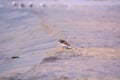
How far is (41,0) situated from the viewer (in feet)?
84.0

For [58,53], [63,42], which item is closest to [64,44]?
[63,42]

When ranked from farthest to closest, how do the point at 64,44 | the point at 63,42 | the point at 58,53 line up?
the point at 63,42
the point at 64,44
the point at 58,53

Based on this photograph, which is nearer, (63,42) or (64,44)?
(64,44)

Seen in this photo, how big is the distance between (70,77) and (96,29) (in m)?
5.78

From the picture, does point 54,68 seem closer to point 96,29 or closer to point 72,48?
point 72,48

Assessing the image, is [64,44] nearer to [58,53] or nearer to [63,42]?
[63,42]

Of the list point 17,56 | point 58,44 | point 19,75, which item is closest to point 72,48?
point 58,44

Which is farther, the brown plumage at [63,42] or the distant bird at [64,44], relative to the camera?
the brown plumage at [63,42]

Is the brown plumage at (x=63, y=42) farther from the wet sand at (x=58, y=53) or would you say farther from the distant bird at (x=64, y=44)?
the wet sand at (x=58, y=53)

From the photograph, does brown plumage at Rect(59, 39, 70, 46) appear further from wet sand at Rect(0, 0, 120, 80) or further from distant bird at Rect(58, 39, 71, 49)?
wet sand at Rect(0, 0, 120, 80)

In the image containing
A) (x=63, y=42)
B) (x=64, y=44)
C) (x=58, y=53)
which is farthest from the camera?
(x=63, y=42)

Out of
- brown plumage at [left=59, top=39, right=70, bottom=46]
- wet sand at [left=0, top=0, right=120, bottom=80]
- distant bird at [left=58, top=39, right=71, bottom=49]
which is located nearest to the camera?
wet sand at [left=0, top=0, right=120, bottom=80]

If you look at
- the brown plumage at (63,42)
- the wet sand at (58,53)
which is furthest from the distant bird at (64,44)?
the wet sand at (58,53)

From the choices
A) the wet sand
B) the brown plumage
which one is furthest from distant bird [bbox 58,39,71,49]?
the wet sand
